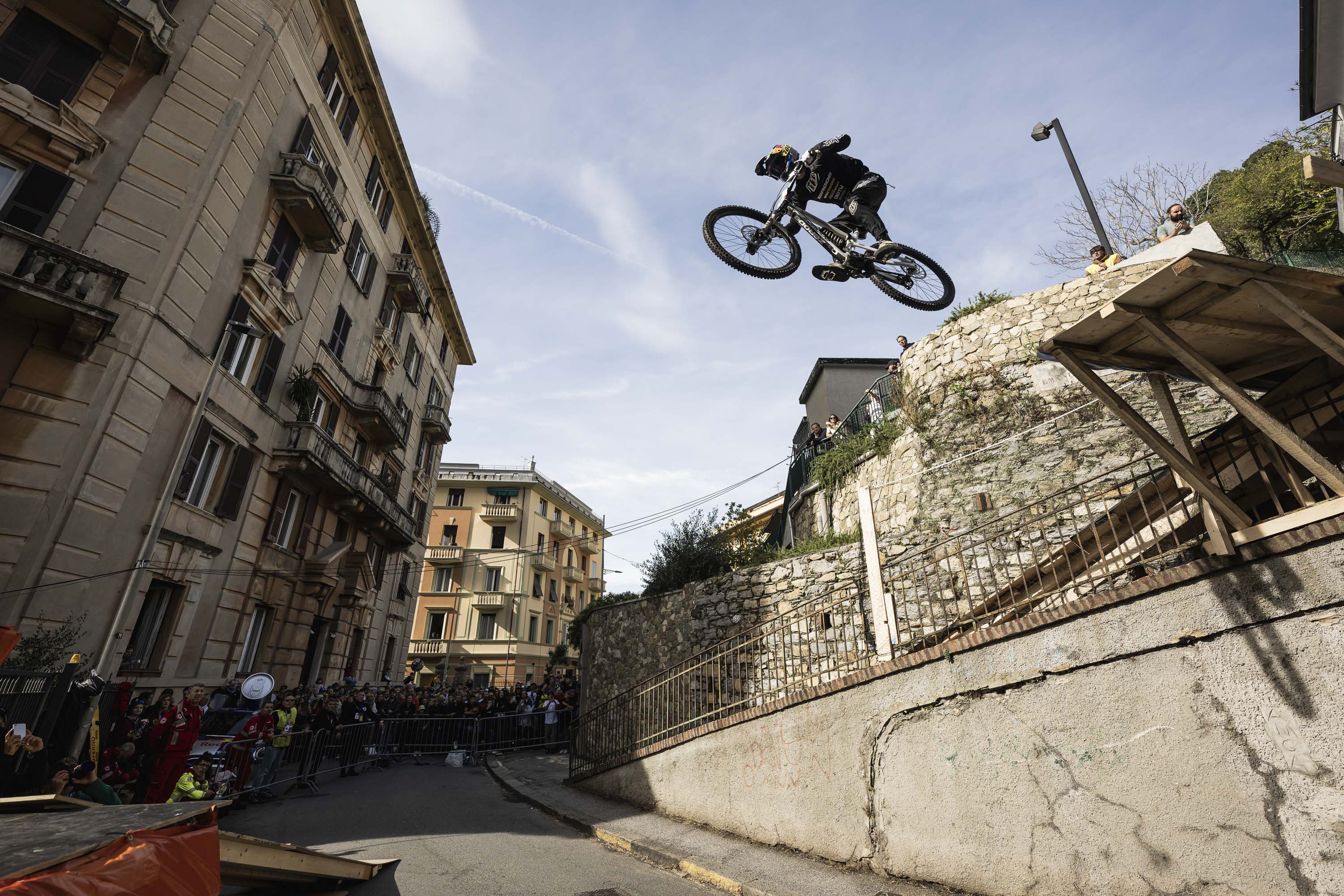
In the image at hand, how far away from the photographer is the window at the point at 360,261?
62.6 feet

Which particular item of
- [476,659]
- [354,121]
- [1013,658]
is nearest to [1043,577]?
[1013,658]

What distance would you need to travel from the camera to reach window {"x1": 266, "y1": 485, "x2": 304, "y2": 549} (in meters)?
15.3

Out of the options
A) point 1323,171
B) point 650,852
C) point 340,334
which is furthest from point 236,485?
point 1323,171

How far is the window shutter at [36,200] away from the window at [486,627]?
108ft

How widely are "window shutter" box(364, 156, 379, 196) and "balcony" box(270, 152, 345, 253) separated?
13.9 ft

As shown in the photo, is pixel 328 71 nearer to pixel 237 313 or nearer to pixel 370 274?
pixel 370 274

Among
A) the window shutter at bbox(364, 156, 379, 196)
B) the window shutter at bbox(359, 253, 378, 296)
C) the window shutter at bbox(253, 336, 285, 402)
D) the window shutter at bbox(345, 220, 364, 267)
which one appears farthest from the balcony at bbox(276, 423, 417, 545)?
the window shutter at bbox(364, 156, 379, 196)

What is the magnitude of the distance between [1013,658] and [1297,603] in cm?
181

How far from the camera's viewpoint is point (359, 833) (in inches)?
284

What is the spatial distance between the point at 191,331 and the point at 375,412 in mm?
7426

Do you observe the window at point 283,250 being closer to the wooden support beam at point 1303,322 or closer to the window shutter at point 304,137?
the window shutter at point 304,137

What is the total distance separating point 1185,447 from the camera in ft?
Result: 14.4

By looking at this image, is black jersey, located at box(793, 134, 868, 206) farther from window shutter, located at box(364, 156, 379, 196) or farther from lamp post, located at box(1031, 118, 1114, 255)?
window shutter, located at box(364, 156, 379, 196)

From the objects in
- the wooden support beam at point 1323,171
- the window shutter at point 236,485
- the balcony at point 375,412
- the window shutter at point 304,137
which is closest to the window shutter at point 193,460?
the window shutter at point 236,485
